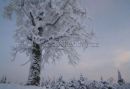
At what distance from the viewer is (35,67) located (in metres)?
11.9

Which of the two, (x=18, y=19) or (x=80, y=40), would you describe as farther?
(x=18, y=19)

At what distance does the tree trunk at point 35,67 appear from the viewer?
11.5m

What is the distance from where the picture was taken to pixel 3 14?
1384 cm

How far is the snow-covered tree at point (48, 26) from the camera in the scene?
40.2 ft

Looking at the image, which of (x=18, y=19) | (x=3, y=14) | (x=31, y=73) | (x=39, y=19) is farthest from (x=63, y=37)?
(x=3, y=14)

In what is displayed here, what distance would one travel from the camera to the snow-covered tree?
12.3m

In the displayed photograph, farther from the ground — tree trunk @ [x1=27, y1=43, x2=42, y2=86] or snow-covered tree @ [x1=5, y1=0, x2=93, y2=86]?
snow-covered tree @ [x1=5, y1=0, x2=93, y2=86]

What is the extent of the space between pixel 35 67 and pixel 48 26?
3.92m

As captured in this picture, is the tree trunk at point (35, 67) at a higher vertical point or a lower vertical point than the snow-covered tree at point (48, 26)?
lower

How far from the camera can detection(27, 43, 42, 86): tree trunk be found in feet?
37.8

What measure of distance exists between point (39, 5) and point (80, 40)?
15.4 feet

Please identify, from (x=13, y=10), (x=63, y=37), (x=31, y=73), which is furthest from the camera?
(x=13, y=10)

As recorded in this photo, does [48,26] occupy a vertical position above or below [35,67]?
above

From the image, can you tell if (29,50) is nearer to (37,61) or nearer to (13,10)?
(37,61)
